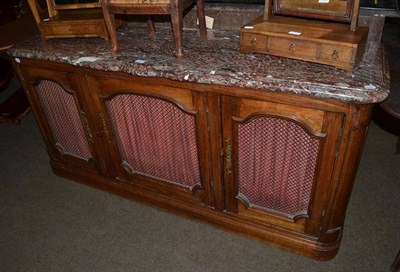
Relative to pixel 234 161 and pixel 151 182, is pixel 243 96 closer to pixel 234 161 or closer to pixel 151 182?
pixel 234 161

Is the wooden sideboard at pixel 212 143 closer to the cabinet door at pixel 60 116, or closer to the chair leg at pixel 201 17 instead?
the cabinet door at pixel 60 116

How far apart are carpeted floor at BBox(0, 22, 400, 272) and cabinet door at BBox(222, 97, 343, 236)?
22 centimetres

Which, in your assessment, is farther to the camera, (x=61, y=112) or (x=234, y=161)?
(x=61, y=112)

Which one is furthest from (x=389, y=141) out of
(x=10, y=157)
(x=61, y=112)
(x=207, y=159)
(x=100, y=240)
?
(x=10, y=157)

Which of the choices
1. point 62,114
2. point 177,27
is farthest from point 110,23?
point 62,114

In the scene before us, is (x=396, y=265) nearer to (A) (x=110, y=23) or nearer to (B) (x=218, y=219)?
(B) (x=218, y=219)

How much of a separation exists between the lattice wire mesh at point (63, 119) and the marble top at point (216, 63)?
0.23 meters

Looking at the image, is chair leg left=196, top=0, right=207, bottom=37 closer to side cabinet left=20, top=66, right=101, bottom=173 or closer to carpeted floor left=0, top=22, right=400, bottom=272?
side cabinet left=20, top=66, right=101, bottom=173

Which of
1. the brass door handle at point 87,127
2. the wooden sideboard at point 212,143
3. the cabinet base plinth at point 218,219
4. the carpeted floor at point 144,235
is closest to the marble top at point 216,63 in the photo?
the wooden sideboard at point 212,143

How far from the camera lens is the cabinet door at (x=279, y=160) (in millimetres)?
1284

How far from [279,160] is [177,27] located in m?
0.72

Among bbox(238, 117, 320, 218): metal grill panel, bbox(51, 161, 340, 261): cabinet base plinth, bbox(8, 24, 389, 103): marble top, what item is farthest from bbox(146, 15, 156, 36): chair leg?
bbox(51, 161, 340, 261): cabinet base plinth

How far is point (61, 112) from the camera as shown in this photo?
1923mm

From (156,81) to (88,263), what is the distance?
1.03 metres
